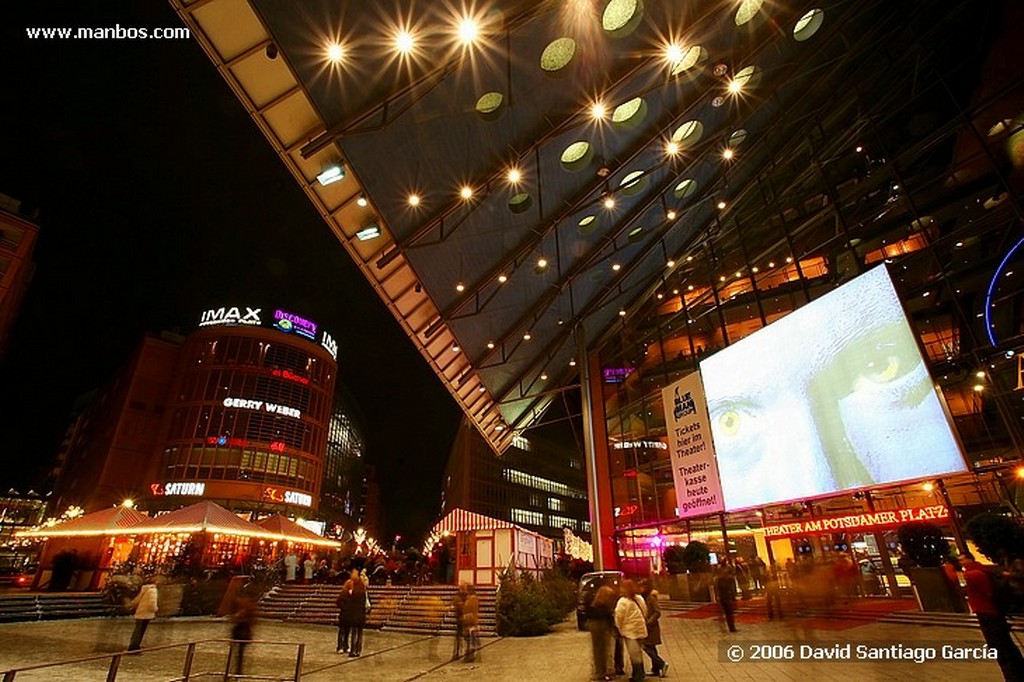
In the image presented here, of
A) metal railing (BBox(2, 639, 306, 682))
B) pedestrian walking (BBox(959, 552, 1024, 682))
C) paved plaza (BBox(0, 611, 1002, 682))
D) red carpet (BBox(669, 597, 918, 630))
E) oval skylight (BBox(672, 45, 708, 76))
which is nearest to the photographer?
metal railing (BBox(2, 639, 306, 682))

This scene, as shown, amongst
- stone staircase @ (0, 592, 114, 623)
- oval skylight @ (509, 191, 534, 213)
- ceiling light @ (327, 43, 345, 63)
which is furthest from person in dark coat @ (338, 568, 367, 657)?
stone staircase @ (0, 592, 114, 623)

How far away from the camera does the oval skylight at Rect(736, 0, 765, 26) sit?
1011 cm

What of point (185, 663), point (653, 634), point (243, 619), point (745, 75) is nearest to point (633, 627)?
point (653, 634)

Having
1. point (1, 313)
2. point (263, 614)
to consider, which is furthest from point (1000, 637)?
point (1, 313)

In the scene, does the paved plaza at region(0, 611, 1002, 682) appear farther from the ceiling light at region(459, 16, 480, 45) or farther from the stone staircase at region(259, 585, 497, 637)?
the ceiling light at region(459, 16, 480, 45)

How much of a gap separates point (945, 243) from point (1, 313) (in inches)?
2681

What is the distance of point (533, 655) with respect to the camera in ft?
32.7

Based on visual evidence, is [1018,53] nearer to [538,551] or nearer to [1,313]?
[538,551]

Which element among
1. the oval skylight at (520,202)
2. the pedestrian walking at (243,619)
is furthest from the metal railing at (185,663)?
the oval skylight at (520,202)

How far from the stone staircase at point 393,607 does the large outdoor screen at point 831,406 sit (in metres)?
8.52

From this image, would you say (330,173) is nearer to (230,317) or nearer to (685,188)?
(685,188)

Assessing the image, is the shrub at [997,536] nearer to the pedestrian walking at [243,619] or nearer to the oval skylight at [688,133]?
the oval skylight at [688,133]

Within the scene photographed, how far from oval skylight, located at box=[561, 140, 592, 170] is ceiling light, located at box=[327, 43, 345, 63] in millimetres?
5337

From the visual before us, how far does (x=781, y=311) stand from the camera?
1966 cm
